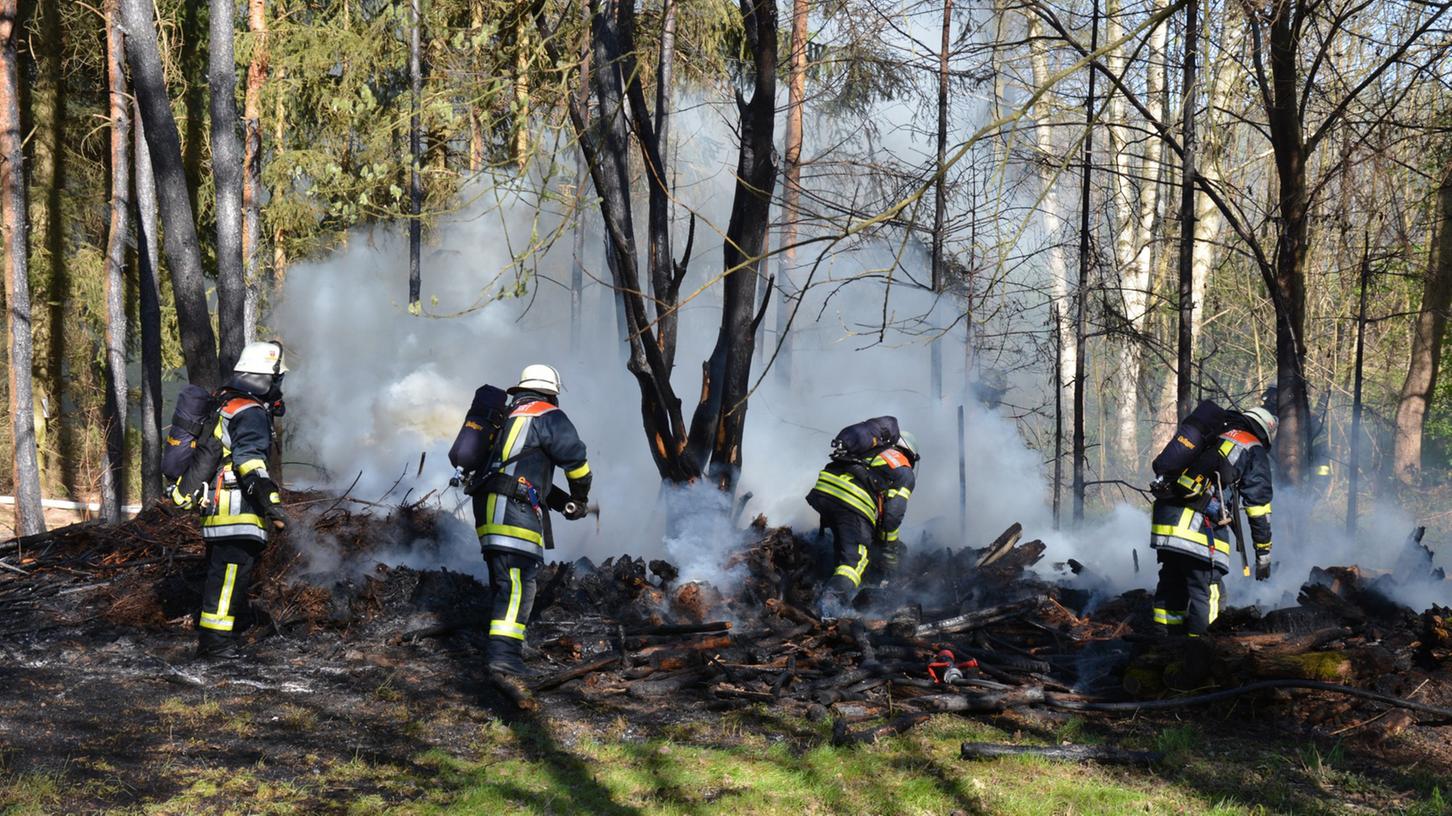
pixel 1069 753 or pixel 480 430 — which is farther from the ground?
pixel 480 430

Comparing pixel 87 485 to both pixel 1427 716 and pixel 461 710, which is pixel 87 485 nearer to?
pixel 461 710

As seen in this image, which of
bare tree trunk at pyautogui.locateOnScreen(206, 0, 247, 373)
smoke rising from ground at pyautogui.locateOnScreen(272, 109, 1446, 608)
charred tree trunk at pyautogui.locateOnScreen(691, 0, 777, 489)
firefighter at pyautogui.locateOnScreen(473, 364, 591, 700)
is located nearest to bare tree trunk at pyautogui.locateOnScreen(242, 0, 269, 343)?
smoke rising from ground at pyautogui.locateOnScreen(272, 109, 1446, 608)

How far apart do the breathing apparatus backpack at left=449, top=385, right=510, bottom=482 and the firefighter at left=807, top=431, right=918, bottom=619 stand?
284 centimetres

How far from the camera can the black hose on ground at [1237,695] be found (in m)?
5.53

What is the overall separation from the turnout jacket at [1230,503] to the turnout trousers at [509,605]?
13.0 feet

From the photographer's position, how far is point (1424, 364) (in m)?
16.1

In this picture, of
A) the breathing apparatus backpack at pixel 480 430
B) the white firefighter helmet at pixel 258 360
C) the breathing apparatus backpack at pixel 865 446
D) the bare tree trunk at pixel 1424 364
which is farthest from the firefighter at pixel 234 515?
the bare tree trunk at pixel 1424 364

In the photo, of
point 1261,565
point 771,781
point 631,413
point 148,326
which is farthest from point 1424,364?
point 148,326

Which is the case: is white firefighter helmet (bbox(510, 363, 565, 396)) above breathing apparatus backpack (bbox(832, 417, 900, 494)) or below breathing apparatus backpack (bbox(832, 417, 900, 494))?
above

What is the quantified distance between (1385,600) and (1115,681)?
3.09m

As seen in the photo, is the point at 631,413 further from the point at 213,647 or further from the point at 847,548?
the point at 213,647

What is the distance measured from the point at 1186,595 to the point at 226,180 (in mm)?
8755

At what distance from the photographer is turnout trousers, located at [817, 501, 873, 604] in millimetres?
8680

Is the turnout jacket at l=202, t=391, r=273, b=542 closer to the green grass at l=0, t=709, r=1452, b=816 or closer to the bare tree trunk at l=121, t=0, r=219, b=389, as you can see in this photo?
the green grass at l=0, t=709, r=1452, b=816
